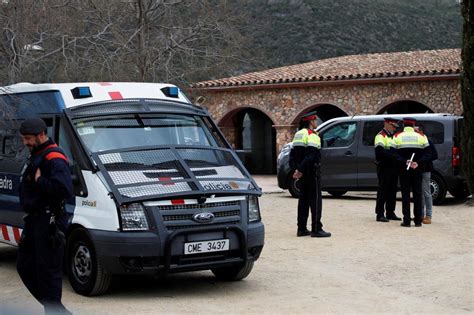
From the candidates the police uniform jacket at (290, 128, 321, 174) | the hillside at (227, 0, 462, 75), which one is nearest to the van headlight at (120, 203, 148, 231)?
the police uniform jacket at (290, 128, 321, 174)

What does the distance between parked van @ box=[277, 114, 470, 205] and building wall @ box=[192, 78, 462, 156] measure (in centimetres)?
774

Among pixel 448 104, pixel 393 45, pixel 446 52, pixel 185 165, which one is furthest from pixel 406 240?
pixel 393 45

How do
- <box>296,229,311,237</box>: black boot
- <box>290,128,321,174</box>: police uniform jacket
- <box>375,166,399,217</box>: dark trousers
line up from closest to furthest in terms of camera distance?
<box>290,128,321,174</box>: police uniform jacket → <box>296,229,311,237</box>: black boot → <box>375,166,399,217</box>: dark trousers

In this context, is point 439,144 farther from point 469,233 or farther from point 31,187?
point 31,187

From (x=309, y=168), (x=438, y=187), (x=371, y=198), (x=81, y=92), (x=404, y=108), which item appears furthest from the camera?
(x=404, y=108)

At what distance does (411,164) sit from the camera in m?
12.8

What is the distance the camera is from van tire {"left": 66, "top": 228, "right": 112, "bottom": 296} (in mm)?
7414

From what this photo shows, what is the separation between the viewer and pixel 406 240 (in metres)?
11.5

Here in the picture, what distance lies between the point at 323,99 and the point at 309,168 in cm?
1599

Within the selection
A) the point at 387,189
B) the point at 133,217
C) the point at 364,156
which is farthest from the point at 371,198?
the point at 133,217

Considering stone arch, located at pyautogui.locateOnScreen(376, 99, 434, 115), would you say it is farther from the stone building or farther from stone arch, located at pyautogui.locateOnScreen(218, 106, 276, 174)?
stone arch, located at pyautogui.locateOnScreen(218, 106, 276, 174)

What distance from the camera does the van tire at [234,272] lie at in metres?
8.14

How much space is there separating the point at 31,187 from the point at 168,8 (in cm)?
1913

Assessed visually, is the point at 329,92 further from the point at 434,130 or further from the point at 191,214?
the point at 191,214
